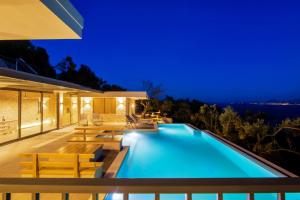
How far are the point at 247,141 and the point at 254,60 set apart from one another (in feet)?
170

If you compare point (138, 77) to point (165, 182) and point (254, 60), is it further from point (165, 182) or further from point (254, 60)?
point (165, 182)

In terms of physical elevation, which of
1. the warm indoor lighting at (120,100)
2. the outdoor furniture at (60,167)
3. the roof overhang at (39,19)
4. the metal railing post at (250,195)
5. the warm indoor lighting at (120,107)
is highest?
the roof overhang at (39,19)

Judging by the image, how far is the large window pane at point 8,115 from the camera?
9633mm

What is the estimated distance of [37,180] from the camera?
154 centimetres

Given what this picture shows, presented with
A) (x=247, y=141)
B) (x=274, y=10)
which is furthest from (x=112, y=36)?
(x=247, y=141)

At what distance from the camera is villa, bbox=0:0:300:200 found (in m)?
1.51

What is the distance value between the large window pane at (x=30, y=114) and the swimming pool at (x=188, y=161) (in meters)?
4.67

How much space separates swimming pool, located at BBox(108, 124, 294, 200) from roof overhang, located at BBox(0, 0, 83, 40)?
3.77 m

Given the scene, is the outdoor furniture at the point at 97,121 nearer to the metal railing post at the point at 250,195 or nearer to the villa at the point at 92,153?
the villa at the point at 92,153

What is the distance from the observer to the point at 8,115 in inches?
398

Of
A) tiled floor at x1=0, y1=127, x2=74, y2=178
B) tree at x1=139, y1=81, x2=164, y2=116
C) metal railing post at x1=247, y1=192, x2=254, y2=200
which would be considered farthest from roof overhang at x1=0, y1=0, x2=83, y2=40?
tree at x1=139, y1=81, x2=164, y2=116

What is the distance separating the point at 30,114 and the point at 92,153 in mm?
7346

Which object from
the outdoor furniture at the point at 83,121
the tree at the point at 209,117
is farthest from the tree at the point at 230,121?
the outdoor furniture at the point at 83,121

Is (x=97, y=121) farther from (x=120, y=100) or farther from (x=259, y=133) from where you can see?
(x=259, y=133)
